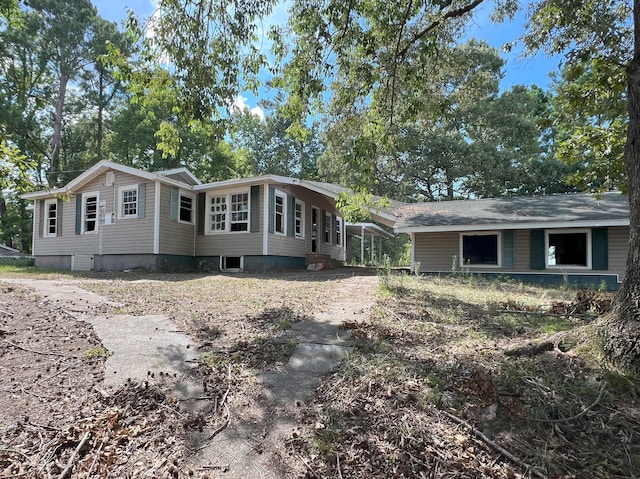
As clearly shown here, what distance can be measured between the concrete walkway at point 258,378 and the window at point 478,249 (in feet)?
29.6

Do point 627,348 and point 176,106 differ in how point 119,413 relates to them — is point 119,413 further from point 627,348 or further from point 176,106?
A: point 176,106

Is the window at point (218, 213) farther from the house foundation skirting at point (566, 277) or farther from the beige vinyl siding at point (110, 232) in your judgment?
the house foundation skirting at point (566, 277)

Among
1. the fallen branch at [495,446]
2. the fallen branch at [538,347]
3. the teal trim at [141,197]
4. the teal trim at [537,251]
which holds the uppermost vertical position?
the teal trim at [141,197]

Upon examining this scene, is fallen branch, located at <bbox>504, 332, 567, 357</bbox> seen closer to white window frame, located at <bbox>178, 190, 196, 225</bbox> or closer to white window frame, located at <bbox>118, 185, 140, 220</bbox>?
white window frame, located at <bbox>178, 190, 196, 225</bbox>

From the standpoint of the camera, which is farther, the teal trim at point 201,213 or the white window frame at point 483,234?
the teal trim at point 201,213

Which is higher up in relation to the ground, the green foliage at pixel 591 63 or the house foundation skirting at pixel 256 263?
the green foliage at pixel 591 63

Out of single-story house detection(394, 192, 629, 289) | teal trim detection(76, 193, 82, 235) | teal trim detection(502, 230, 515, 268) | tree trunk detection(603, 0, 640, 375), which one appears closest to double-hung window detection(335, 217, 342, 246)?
single-story house detection(394, 192, 629, 289)

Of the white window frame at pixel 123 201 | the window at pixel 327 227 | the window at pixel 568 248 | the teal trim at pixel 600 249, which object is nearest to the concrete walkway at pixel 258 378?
the white window frame at pixel 123 201

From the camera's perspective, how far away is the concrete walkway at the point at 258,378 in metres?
2.29

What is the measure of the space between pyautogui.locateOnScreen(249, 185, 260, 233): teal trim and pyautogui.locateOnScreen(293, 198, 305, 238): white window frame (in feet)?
5.85

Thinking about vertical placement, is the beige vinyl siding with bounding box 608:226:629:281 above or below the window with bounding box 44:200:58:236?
below

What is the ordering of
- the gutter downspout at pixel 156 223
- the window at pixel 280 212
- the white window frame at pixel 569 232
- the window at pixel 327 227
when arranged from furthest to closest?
1. the window at pixel 327 227
2. the window at pixel 280 212
3. the gutter downspout at pixel 156 223
4. the white window frame at pixel 569 232

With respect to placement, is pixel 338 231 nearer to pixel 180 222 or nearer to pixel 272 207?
pixel 272 207

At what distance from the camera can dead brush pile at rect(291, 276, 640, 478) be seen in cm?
212
